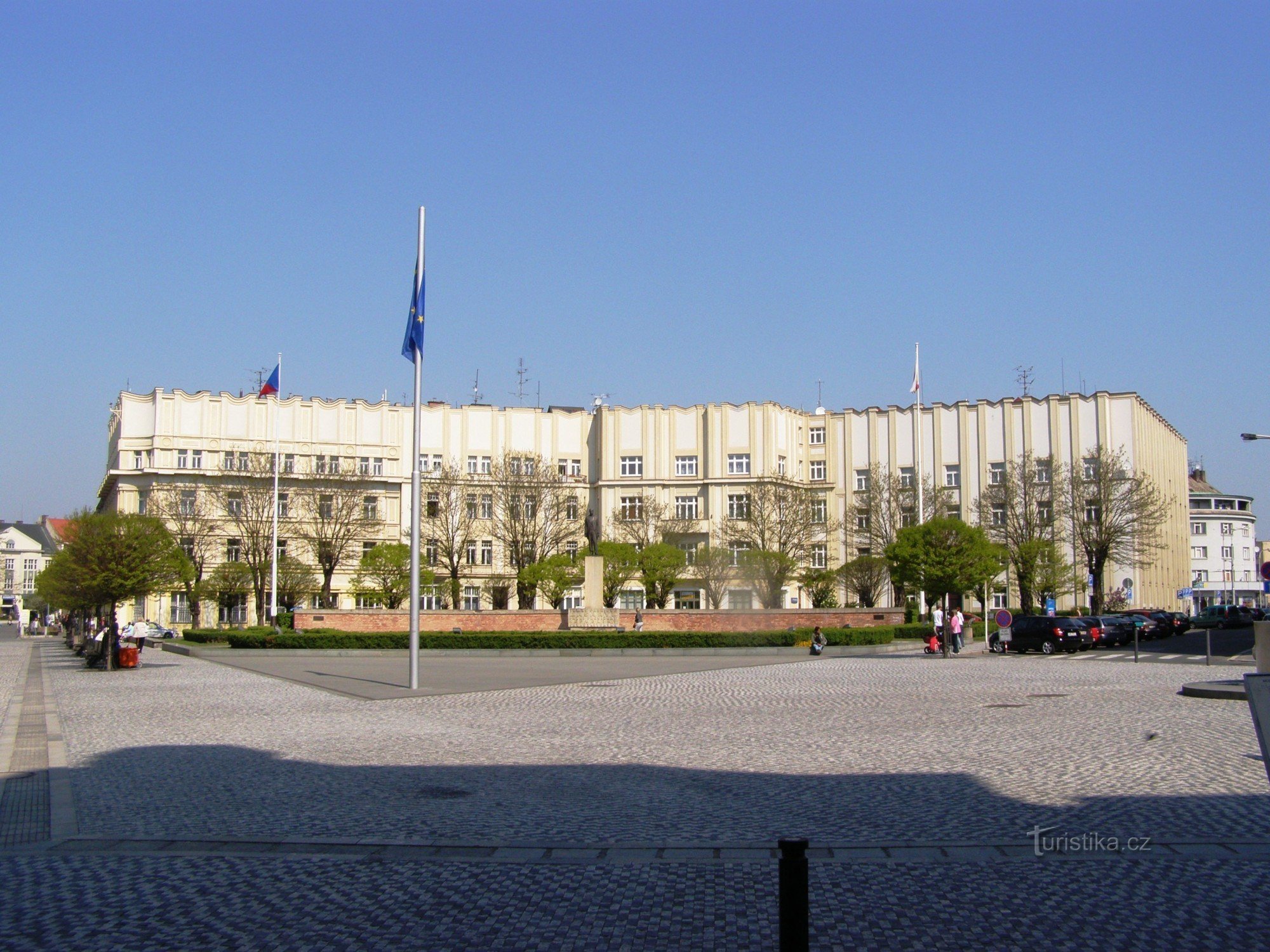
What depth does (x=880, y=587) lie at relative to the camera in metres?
73.4

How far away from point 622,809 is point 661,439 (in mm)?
75409

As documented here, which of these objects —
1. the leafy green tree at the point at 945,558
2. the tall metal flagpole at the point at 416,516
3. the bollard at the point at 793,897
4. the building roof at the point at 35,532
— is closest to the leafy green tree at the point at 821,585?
the leafy green tree at the point at 945,558

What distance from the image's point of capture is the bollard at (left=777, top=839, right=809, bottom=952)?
4789mm

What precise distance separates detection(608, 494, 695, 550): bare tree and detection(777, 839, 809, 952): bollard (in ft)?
228

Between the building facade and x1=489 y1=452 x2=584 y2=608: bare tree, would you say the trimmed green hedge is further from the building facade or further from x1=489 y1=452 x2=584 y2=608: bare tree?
the building facade

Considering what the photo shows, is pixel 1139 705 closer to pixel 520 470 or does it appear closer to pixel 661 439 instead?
pixel 520 470

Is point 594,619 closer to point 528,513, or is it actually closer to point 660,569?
point 660,569

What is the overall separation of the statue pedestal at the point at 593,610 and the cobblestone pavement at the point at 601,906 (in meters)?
40.1

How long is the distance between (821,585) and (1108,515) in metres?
17.5

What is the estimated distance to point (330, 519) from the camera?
7150 centimetres

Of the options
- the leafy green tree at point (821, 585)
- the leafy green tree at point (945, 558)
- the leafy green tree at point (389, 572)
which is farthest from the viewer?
the leafy green tree at point (821, 585)

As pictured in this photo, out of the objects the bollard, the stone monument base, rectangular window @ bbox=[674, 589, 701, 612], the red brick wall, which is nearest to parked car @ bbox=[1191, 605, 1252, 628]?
rectangular window @ bbox=[674, 589, 701, 612]

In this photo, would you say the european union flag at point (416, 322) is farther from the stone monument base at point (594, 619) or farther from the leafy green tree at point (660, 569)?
the leafy green tree at point (660, 569)

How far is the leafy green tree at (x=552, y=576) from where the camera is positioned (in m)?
66.9
